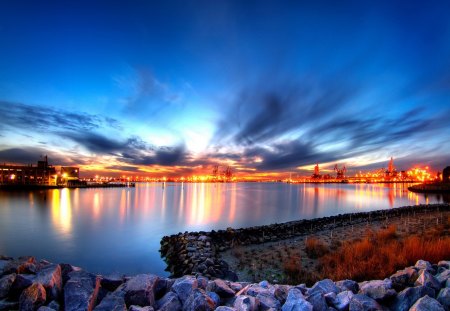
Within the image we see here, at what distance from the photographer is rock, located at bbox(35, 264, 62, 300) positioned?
15.1ft

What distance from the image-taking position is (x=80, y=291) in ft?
15.0

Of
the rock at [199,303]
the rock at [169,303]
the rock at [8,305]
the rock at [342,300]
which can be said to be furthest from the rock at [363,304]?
the rock at [8,305]

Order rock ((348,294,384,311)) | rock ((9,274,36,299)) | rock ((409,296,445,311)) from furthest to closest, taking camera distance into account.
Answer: rock ((9,274,36,299)) < rock ((348,294,384,311)) < rock ((409,296,445,311))

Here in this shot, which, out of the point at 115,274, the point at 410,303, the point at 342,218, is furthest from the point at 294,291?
the point at 342,218

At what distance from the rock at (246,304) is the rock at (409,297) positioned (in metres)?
2.41

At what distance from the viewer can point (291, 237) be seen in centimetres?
1861

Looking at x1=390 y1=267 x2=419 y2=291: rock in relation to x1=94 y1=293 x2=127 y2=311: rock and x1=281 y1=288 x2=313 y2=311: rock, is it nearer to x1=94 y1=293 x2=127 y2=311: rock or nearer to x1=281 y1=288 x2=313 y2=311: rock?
x1=281 y1=288 x2=313 y2=311: rock

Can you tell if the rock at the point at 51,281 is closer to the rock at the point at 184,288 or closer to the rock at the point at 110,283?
the rock at the point at 110,283

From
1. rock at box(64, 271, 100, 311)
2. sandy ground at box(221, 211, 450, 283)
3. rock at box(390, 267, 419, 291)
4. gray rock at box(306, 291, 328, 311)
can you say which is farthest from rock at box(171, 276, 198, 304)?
sandy ground at box(221, 211, 450, 283)

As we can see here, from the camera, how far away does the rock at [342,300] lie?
4629mm

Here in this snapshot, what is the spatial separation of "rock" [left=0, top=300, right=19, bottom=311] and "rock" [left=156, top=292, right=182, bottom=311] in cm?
220

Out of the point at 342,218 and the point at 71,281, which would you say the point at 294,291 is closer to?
the point at 71,281

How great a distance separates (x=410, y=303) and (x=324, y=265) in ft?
19.3

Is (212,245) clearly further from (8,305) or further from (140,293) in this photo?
(8,305)
